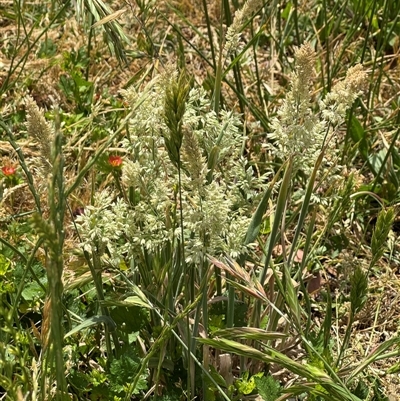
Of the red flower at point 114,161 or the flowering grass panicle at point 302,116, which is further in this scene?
the red flower at point 114,161

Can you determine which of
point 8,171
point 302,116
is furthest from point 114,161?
point 302,116

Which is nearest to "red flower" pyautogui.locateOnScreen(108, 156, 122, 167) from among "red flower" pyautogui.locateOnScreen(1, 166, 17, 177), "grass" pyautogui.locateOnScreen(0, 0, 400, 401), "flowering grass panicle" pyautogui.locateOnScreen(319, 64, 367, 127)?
"grass" pyautogui.locateOnScreen(0, 0, 400, 401)

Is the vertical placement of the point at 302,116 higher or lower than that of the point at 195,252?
higher

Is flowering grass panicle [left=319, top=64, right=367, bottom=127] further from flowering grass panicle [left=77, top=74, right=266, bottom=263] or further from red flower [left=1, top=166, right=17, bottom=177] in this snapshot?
red flower [left=1, top=166, right=17, bottom=177]

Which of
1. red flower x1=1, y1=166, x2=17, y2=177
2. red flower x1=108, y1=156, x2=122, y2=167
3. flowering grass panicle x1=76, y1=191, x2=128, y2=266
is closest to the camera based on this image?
flowering grass panicle x1=76, y1=191, x2=128, y2=266

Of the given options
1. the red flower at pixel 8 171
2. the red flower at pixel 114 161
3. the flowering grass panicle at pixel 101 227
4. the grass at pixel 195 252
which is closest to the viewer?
the grass at pixel 195 252

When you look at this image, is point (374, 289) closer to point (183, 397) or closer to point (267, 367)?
point (267, 367)

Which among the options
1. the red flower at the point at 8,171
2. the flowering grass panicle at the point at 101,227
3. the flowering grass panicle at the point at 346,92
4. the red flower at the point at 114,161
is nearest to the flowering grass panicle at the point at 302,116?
the flowering grass panicle at the point at 346,92

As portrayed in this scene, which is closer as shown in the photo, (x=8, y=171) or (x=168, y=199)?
(x=168, y=199)

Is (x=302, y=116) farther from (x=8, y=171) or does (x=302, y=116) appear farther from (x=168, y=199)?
(x=8, y=171)

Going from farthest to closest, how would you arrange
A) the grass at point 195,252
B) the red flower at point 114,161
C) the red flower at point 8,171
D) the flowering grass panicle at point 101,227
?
the red flower at point 8,171
the red flower at point 114,161
the flowering grass panicle at point 101,227
the grass at point 195,252

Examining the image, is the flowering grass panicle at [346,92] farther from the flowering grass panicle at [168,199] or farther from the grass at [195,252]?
the flowering grass panicle at [168,199]

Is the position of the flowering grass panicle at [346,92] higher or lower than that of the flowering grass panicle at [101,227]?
higher

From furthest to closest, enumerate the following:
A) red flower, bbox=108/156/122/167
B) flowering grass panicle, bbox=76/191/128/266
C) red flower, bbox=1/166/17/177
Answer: red flower, bbox=1/166/17/177
red flower, bbox=108/156/122/167
flowering grass panicle, bbox=76/191/128/266
